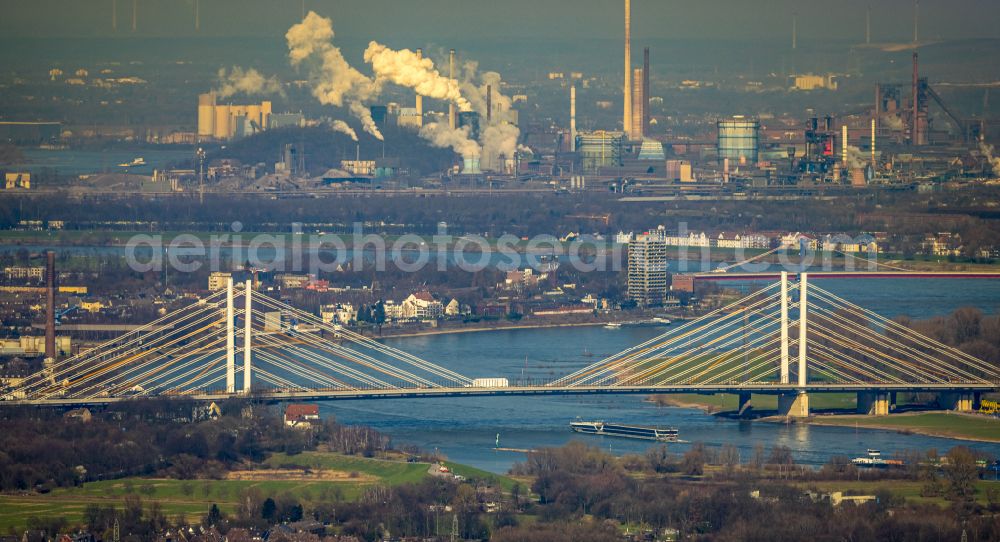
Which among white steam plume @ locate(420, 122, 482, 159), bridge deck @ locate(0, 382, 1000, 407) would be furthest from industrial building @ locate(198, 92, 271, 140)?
bridge deck @ locate(0, 382, 1000, 407)

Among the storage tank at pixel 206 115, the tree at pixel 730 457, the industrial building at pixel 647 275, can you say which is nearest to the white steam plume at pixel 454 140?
the storage tank at pixel 206 115

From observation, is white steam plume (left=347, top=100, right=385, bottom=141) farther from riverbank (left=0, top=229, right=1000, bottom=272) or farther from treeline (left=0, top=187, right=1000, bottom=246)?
riverbank (left=0, top=229, right=1000, bottom=272)

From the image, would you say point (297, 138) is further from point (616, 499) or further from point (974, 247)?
point (616, 499)

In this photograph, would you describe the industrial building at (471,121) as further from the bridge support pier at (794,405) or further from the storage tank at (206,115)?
the bridge support pier at (794,405)

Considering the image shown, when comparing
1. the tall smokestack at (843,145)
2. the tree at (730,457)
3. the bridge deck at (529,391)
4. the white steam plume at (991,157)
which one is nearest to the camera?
the tree at (730,457)

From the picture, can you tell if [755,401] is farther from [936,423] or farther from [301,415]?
[301,415]

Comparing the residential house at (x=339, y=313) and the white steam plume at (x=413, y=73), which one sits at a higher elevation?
the white steam plume at (x=413, y=73)

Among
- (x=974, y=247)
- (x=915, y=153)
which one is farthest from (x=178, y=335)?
(x=915, y=153)

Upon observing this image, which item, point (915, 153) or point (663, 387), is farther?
point (915, 153)
